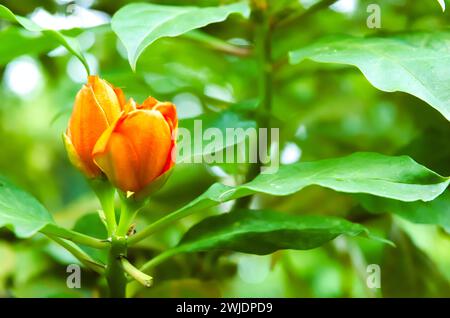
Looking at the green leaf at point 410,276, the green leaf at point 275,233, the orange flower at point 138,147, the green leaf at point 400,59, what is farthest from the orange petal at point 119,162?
the green leaf at point 410,276

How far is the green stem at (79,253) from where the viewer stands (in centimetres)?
63

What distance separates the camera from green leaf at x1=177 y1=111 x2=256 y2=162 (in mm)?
640

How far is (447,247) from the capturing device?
1.39 meters

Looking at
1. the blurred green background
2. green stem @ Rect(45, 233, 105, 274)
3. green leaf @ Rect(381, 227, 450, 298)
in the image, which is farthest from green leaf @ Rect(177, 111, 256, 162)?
green leaf @ Rect(381, 227, 450, 298)

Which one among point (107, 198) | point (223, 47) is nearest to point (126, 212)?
point (107, 198)

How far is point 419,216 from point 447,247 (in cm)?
76

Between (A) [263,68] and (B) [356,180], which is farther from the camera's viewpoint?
(A) [263,68]

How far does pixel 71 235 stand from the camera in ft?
1.99

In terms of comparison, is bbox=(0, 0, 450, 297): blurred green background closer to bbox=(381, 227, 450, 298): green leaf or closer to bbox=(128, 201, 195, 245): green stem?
bbox=(381, 227, 450, 298): green leaf

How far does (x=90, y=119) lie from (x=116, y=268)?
150mm

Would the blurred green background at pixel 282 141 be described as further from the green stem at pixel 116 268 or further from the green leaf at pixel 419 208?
the green stem at pixel 116 268

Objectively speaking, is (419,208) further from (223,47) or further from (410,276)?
(223,47)

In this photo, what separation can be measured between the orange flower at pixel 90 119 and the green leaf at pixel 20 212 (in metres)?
0.06

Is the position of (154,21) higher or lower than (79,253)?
higher
